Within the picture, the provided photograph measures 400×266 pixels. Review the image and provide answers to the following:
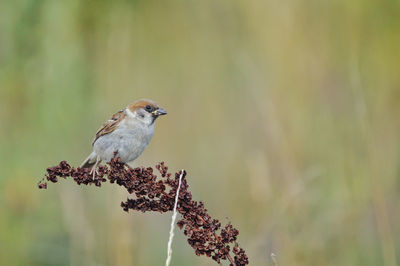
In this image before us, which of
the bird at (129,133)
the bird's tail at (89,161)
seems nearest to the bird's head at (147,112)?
the bird at (129,133)

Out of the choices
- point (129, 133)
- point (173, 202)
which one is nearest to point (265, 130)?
point (129, 133)

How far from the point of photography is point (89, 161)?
412 cm

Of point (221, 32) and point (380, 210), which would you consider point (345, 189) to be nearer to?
point (380, 210)

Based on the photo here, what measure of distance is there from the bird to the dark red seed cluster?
39.4 inches

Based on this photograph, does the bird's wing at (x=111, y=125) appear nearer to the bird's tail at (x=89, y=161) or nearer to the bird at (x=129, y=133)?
the bird at (x=129, y=133)

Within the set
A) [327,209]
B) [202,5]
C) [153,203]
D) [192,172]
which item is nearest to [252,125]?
[192,172]

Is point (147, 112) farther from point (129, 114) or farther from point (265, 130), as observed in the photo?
point (265, 130)

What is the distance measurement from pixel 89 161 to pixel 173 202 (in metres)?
1.80

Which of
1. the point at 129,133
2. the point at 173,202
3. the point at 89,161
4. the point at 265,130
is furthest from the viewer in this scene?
the point at 265,130

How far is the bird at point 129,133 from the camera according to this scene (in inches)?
148

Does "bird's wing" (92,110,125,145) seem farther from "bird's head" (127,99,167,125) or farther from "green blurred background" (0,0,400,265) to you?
"green blurred background" (0,0,400,265)

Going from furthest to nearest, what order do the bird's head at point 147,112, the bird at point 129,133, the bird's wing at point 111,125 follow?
the bird's wing at point 111,125, the bird's head at point 147,112, the bird at point 129,133

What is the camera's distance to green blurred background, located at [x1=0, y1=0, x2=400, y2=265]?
13.0ft

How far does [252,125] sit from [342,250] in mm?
2394
